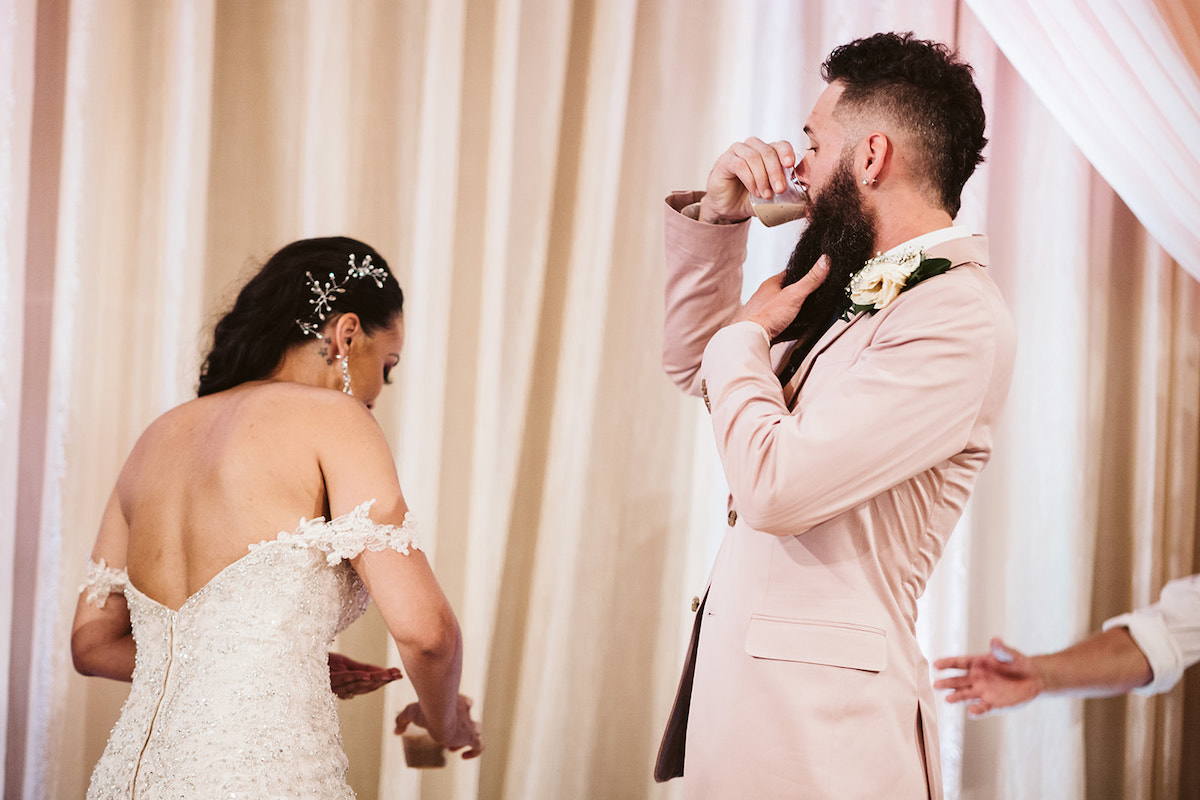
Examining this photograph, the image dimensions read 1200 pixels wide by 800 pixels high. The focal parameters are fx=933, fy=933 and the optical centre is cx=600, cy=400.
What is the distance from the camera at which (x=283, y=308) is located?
6.15ft

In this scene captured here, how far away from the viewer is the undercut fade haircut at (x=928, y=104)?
1.55m

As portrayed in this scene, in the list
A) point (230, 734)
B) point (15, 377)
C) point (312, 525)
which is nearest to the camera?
point (230, 734)

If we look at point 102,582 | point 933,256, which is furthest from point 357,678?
point 933,256

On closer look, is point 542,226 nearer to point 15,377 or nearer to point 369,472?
point 369,472

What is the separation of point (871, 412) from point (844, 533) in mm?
209

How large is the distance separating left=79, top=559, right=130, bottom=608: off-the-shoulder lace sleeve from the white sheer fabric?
2.43 m

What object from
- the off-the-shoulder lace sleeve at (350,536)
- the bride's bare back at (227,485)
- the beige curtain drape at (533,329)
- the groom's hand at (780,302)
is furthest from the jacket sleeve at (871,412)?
the beige curtain drape at (533,329)

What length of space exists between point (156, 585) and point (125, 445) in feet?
3.38

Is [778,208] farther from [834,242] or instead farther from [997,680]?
[997,680]

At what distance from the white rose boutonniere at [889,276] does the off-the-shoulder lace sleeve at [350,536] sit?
2.90 feet

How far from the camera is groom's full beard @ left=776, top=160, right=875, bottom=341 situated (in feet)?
5.10

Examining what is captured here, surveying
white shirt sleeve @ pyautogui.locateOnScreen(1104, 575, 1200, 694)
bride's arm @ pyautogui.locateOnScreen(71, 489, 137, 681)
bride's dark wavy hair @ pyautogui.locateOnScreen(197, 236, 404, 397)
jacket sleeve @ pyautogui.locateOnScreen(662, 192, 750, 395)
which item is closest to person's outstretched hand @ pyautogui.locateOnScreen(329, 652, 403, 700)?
bride's arm @ pyautogui.locateOnScreen(71, 489, 137, 681)

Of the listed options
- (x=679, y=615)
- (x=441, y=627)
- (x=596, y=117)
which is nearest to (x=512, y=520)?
(x=679, y=615)

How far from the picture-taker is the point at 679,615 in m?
2.72
